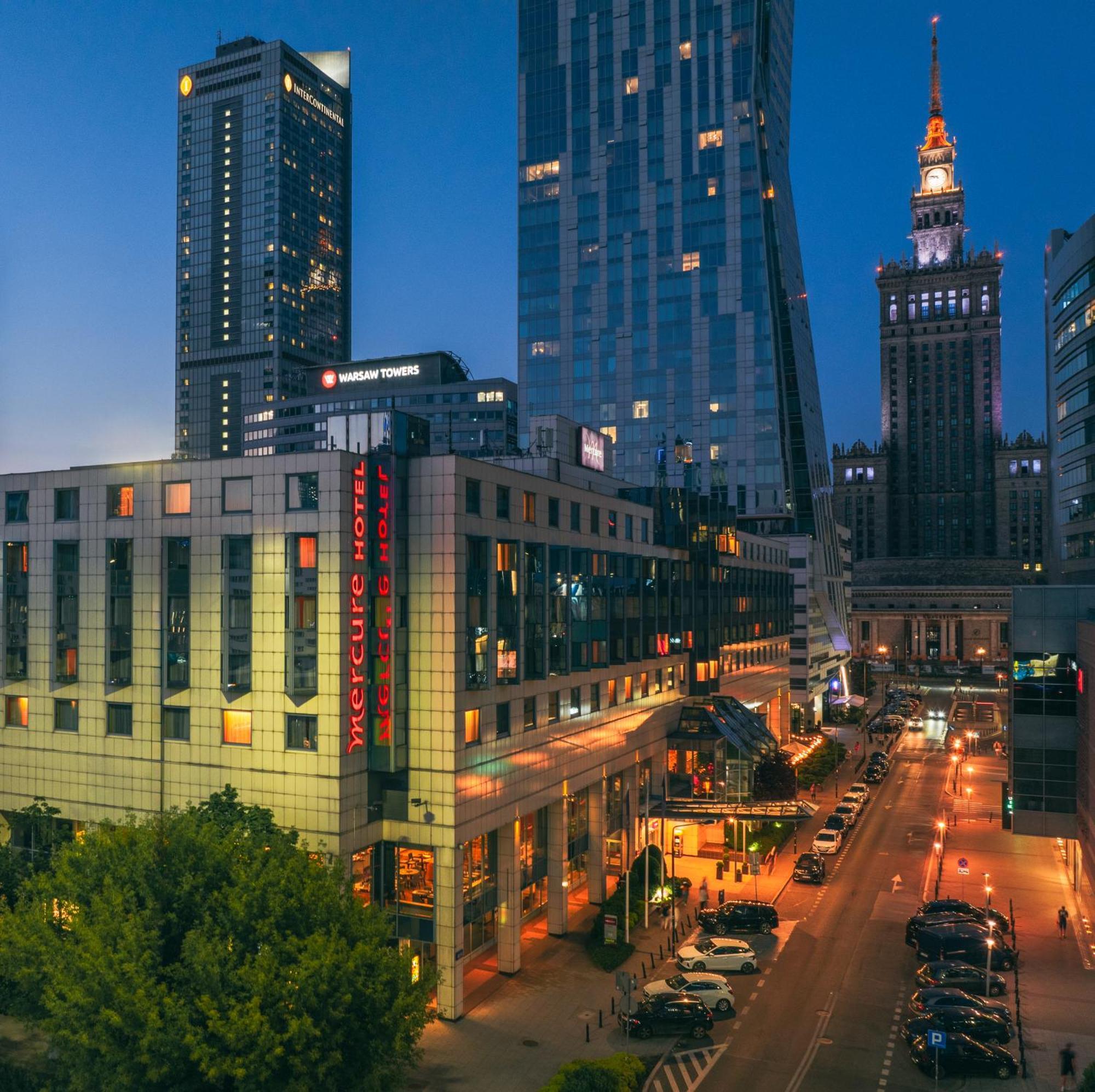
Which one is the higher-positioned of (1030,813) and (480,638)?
(480,638)

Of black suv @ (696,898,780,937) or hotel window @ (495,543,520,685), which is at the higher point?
hotel window @ (495,543,520,685)

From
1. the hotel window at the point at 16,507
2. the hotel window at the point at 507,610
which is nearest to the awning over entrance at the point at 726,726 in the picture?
the hotel window at the point at 507,610

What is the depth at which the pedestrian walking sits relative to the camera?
37.7 meters

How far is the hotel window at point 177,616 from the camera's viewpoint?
47.0 metres

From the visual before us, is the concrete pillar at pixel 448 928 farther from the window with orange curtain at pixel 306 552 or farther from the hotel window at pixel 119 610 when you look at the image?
the hotel window at pixel 119 610

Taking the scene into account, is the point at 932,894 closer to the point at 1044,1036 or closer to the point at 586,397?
the point at 1044,1036

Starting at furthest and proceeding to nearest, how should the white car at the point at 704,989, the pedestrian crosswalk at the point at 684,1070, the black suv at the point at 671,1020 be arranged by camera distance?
1. the white car at the point at 704,989
2. the black suv at the point at 671,1020
3. the pedestrian crosswalk at the point at 684,1070

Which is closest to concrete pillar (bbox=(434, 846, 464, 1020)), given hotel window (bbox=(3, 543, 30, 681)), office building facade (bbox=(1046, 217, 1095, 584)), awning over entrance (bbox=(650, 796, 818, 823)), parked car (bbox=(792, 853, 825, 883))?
awning over entrance (bbox=(650, 796, 818, 823))

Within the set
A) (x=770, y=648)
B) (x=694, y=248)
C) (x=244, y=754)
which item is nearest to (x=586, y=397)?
(x=694, y=248)

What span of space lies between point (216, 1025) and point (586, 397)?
126 metres

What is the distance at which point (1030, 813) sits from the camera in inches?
2479

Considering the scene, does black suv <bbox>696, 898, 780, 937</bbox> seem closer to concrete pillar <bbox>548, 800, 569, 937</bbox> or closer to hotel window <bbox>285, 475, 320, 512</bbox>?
concrete pillar <bbox>548, 800, 569, 937</bbox>

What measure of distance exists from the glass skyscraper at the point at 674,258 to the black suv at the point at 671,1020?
9284cm

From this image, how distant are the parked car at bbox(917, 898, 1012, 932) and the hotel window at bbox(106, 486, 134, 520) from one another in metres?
51.1
